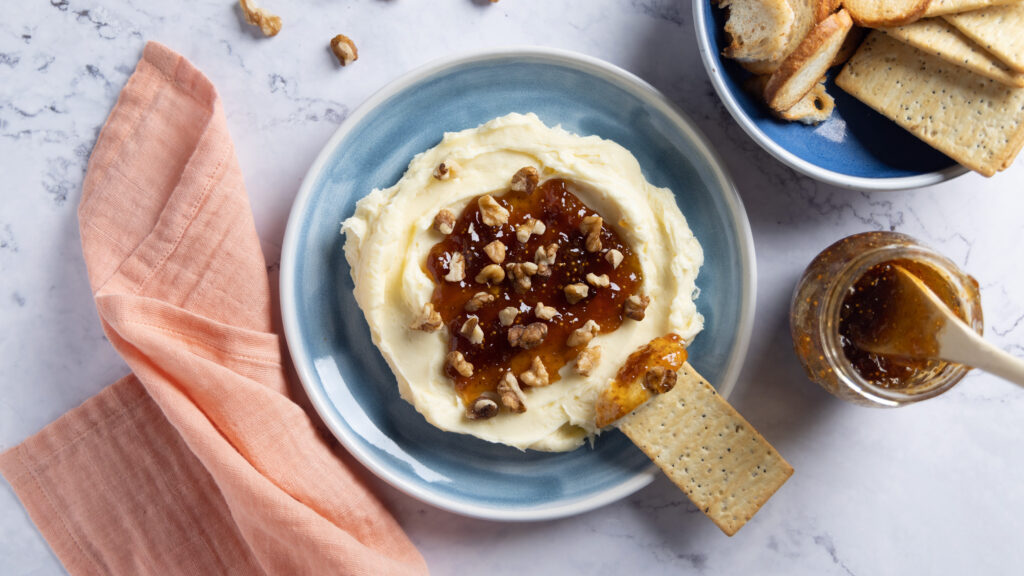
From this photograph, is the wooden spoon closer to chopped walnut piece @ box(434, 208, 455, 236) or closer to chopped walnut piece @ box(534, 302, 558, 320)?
chopped walnut piece @ box(534, 302, 558, 320)

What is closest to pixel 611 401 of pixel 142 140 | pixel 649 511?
pixel 649 511

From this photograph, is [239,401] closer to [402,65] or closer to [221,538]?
[221,538]

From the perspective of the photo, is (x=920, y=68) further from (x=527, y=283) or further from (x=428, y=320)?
(x=428, y=320)

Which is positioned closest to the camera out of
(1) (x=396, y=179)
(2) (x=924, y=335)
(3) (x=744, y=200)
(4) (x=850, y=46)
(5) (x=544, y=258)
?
(2) (x=924, y=335)

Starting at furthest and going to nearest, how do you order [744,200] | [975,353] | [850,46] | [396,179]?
[744,200], [396,179], [850,46], [975,353]

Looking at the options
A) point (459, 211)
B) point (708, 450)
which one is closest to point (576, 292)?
point (459, 211)

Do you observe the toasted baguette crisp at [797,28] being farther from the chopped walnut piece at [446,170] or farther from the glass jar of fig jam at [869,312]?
the chopped walnut piece at [446,170]

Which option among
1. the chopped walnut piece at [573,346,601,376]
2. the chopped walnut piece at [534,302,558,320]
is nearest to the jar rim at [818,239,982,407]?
the chopped walnut piece at [573,346,601,376]
